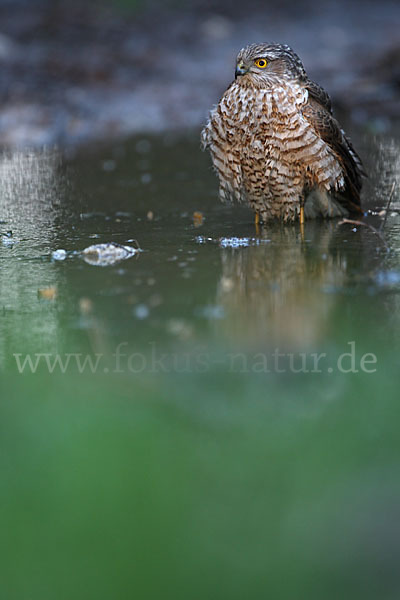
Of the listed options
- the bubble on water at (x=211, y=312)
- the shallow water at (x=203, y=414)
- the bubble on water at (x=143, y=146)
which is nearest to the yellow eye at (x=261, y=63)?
the shallow water at (x=203, y=414)

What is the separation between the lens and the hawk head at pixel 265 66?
14.1 feet

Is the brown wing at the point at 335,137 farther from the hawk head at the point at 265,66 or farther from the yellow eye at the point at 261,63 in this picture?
the yellow eye at the point at 261,63

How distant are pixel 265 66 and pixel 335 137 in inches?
21.2

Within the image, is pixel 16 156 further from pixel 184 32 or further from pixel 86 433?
pixel 184 32

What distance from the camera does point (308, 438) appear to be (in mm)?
2068

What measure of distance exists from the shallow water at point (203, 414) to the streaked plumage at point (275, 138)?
1.35ft

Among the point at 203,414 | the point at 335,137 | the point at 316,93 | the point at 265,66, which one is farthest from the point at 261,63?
the point at 203,414

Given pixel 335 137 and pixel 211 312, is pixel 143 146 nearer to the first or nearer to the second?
pixel 335 137

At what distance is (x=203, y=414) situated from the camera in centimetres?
225

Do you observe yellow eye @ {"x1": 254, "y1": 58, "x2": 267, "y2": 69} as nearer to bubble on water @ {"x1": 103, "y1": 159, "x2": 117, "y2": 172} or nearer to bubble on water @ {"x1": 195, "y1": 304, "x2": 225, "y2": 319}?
bubble on water @ {"x1": 195, "y1": 304, "x2": 225, "y2": 319}

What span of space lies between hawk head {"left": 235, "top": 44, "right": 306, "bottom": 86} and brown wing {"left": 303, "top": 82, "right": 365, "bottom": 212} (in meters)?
0.15

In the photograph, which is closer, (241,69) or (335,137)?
(241,69)

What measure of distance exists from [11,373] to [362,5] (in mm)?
14472

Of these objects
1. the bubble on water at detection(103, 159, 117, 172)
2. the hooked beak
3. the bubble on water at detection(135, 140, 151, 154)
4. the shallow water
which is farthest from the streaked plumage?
the bubble on water at detection(135, 140, 151, 154)
